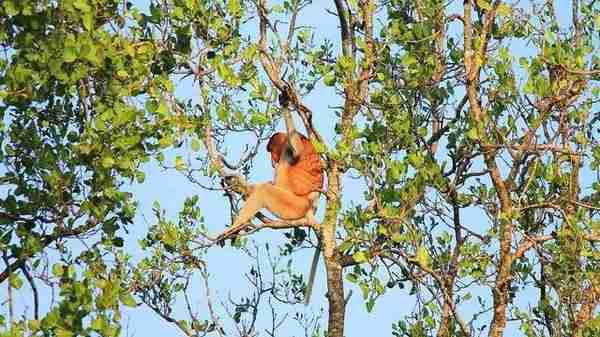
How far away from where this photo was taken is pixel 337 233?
9445mm

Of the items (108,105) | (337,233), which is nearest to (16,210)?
(108,105)

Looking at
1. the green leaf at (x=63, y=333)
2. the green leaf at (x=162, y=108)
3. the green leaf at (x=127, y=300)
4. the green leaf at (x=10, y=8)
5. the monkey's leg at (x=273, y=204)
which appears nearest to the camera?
the green leaf at (x=63, y=333)

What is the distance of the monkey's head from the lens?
44.2ft

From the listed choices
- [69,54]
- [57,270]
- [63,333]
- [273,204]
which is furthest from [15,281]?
[273,204]

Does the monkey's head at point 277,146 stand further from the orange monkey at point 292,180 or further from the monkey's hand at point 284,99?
the monkey's hand at point 284,99

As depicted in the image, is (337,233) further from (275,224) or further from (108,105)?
(108,105)

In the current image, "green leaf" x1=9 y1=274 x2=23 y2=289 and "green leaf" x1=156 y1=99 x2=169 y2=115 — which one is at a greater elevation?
"green leaf" x1=156 y1=99 x2=169 y2=115

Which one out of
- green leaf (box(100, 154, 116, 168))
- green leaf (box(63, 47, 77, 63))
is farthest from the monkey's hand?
A: green leaf (box(63, 47, 77, 63))

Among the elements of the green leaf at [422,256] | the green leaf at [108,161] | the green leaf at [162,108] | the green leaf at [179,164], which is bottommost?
the green leaf at [108,161]

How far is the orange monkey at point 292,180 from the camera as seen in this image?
40.6 feet

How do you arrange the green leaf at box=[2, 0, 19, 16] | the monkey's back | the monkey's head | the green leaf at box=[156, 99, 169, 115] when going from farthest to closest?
the monkey's head
the monkey's back
the green leaf at box=[156, 99, 169, 115]
the green leaf at box=[2, 0, 19, 16]

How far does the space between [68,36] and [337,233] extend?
115 inches

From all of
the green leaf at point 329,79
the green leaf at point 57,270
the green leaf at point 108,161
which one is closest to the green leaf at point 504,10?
the green leaf at point 329,79

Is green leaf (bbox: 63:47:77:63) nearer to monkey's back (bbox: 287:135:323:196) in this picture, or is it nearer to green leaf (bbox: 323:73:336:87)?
green leaf (bbox: 323:73:336:87)
